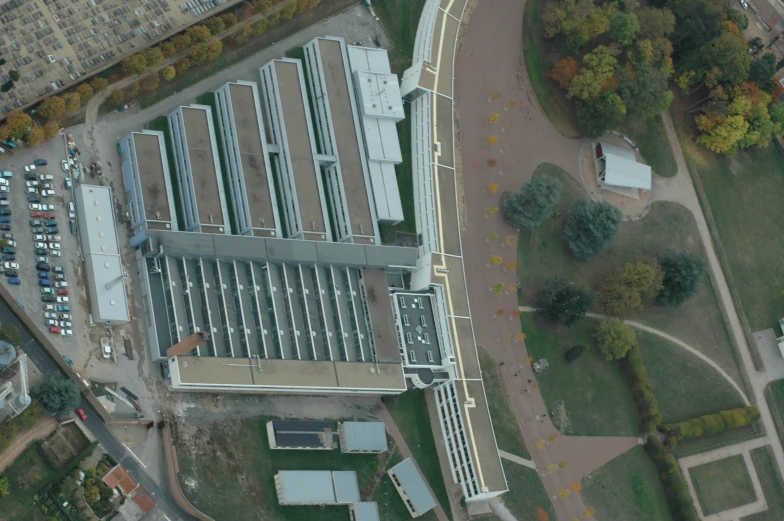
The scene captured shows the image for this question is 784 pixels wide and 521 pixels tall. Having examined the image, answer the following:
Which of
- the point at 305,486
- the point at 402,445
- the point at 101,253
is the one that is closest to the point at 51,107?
the point at 101,253

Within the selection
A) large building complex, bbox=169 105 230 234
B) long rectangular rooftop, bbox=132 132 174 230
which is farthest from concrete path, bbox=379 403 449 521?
long rectangular rooftop, bbox=132 132 174 230

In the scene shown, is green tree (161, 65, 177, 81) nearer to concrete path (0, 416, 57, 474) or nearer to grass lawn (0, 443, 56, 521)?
concrete path (0, 416, 57, 474)

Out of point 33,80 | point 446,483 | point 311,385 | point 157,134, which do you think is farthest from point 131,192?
point 446,483

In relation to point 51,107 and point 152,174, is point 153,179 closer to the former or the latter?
point 152,174

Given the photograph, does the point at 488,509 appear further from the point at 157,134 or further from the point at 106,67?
the point at 106,67

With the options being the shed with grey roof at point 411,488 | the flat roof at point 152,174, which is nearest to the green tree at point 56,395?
the flat roof at point 152,174

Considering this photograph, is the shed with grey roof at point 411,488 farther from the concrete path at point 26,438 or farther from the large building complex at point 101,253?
the concrete path at point 26,438
